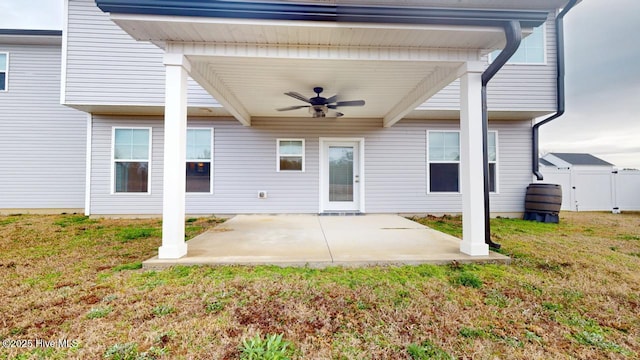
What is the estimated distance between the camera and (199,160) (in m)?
6.61

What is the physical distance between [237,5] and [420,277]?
10.7ft

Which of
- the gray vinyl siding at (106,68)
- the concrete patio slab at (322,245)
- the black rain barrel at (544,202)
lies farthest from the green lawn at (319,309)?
the gray vinyl siding at (106,68)

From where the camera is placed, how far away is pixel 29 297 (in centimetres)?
224

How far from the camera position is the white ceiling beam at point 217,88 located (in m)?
3.65

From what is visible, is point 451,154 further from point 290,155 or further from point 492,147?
point 290,155

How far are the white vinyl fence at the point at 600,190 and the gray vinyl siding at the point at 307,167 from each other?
2.88 m

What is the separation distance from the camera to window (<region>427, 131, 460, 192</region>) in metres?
6.91

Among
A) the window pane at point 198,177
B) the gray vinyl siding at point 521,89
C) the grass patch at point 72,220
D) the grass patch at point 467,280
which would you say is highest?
the gray vinyl siding at point 521,89

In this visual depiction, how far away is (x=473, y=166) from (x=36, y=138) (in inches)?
380

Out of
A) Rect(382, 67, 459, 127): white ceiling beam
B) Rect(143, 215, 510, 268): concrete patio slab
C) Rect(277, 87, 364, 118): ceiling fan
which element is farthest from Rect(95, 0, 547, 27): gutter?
Rect(143, 215, 510, 268): concrete patio slab

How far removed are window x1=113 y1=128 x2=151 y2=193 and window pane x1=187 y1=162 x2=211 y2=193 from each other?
0.99 meters

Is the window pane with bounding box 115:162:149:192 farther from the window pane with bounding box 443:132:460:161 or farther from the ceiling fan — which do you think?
the window pane with bounding box 443:132:460:161

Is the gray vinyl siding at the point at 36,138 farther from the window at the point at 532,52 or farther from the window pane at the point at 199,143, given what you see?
the window at the point at 532,52

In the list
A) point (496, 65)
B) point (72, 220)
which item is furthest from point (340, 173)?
point (72, 220)
